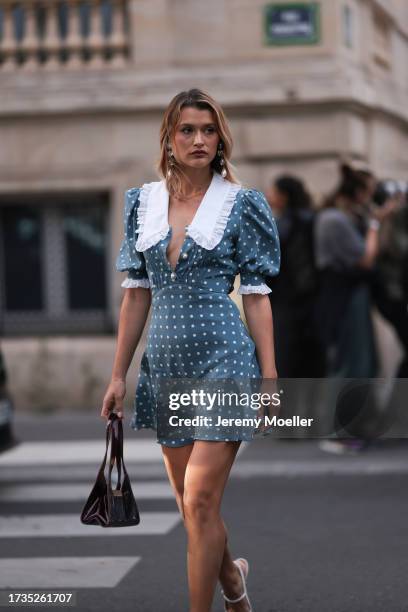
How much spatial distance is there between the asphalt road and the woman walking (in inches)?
40.1

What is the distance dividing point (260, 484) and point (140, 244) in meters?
4.13

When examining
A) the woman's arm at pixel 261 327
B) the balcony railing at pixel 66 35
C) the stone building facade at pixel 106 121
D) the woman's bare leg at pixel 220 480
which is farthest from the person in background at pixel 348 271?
the woman's arm at pixel 261 327

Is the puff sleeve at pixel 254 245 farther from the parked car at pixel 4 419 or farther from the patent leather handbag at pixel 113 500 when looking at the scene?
the parked car at pixel 4 419

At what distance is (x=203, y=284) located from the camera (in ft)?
14.8

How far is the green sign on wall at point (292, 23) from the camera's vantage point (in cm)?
1162

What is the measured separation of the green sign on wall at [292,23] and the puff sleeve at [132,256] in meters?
7.28

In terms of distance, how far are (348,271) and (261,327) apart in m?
5.15

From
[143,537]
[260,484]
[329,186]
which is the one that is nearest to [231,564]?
[143,537]

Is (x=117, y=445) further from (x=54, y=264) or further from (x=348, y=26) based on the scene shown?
(x=348, y=26)

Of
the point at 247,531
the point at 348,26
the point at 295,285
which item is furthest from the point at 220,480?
the point at 348,26

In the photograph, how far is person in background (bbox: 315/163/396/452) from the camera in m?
9.51

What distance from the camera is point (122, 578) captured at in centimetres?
586

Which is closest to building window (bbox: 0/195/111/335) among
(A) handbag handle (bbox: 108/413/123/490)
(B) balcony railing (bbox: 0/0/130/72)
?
(B) balcony railing (bbox: 0/0/130/72)

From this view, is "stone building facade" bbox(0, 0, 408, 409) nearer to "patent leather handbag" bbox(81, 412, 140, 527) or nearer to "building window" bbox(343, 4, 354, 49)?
"building window" bbox(343, 4, 354, 49)
